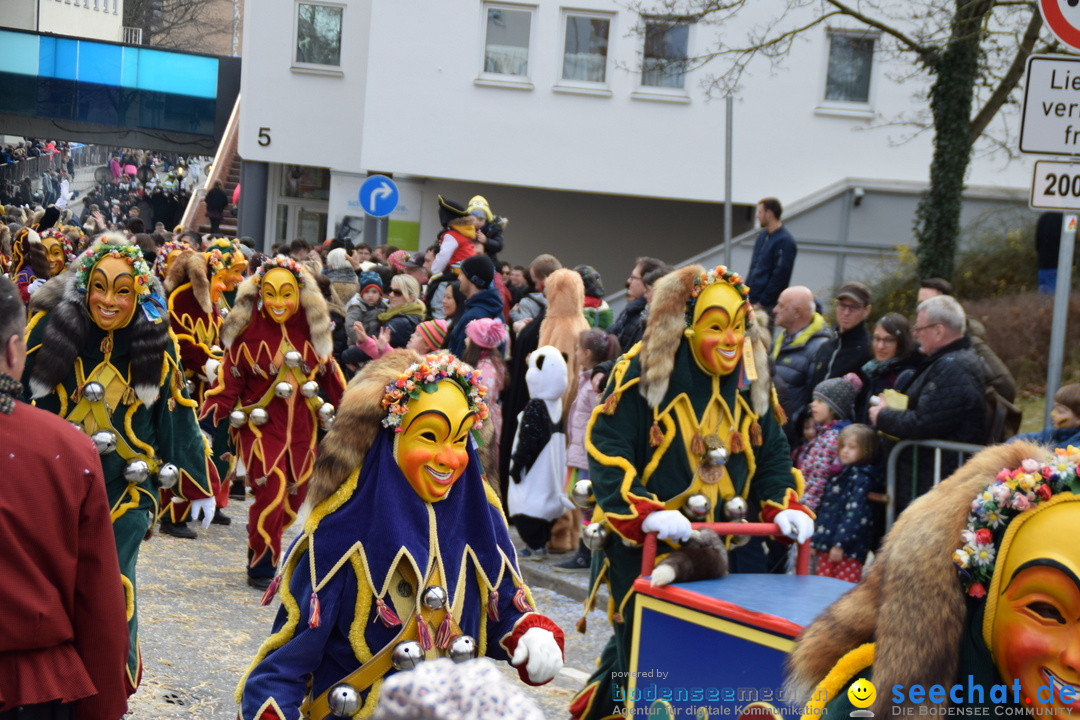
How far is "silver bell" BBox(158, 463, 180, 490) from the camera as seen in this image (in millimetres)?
5785

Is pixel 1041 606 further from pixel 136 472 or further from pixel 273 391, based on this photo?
pixel 273 391

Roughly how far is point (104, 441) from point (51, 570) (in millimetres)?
2627

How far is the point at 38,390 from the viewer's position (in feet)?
18.7

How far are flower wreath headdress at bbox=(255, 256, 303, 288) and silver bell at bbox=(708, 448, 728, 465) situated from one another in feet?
12.7

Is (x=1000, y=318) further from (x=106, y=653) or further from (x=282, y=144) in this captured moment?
(x=282, y=144)

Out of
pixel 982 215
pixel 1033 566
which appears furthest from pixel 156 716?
pixel 982 215

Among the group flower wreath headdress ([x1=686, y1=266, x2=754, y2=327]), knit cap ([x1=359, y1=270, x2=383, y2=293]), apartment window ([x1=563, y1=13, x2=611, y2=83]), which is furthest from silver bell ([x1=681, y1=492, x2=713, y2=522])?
apartment window ([x1=563, y1=13, x2=611, y2=83])

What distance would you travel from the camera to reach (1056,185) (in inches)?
212

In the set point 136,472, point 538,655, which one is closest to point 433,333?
point 136,472

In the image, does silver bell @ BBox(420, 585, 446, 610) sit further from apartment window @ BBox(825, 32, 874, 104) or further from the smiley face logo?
apartment window @ BBox(825, 32, 874, 104)

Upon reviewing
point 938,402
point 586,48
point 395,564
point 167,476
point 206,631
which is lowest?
point 206,631

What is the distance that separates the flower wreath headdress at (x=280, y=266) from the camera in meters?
8.39

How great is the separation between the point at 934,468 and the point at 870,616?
14.9 feet

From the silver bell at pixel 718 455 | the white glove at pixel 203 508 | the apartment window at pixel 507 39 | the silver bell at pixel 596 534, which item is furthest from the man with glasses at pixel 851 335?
the apartment window at pixel 507 39
